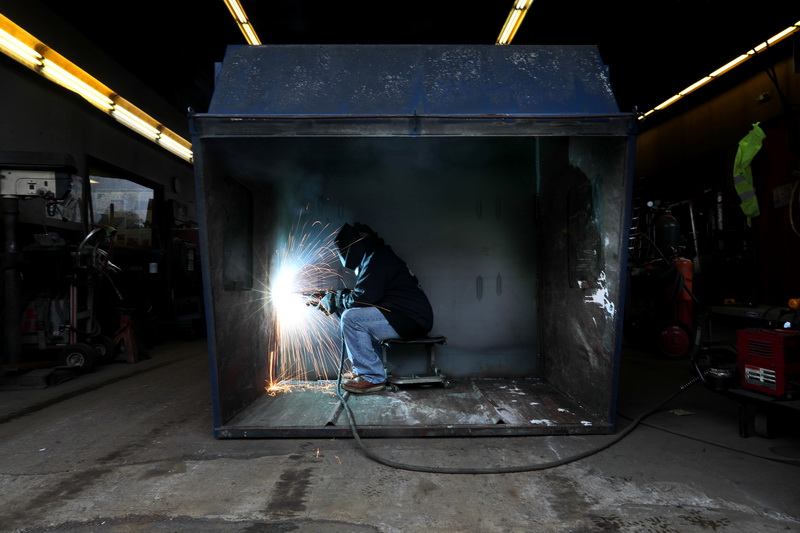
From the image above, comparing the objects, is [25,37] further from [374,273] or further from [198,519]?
[198,519]

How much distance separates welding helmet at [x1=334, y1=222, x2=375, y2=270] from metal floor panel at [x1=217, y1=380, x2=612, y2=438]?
1158 mm

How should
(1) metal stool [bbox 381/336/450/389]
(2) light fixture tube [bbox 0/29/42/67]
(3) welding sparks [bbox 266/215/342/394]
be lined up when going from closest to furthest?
(1) metal stool [bbox 381/336/450/389], (3) welding sparks [bbox 266/215/342/394], (2) light fixture tube [bbox 0/29/42/67]

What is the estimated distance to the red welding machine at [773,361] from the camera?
2.69 m

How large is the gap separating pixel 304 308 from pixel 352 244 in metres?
0.95

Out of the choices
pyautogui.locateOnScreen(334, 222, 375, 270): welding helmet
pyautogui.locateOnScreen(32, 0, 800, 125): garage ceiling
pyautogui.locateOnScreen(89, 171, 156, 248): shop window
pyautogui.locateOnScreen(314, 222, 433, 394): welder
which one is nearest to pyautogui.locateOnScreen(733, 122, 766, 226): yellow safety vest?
pyautogui.locateOnScreen(32, 0, 800, 125): garage ceiling

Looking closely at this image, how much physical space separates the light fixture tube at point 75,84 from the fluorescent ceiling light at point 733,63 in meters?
9.40

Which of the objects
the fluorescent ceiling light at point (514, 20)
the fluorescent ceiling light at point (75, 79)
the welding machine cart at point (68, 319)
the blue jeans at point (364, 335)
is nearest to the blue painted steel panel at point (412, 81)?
the blue jeans at point (364, 335)

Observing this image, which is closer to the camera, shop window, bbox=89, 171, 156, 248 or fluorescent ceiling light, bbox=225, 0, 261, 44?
fluorescent ceiling light, bbox=225, 0, 261, 44

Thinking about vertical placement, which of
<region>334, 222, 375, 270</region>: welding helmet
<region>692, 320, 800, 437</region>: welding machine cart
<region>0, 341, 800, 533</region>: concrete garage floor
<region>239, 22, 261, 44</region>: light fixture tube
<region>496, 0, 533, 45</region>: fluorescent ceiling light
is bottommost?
<region>0, 341, 800, 533</region>: concrete garage floor

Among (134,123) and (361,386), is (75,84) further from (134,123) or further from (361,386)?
(361,386)

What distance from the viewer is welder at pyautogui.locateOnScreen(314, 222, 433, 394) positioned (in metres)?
3.86

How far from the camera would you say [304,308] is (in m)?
4.43

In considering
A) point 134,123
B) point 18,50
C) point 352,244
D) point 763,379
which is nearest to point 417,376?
→ point 352,244

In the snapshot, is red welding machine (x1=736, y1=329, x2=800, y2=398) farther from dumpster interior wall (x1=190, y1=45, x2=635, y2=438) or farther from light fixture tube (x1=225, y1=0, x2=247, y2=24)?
light fixture tube (x1=225, y1=0, x2=247, y2=24)
